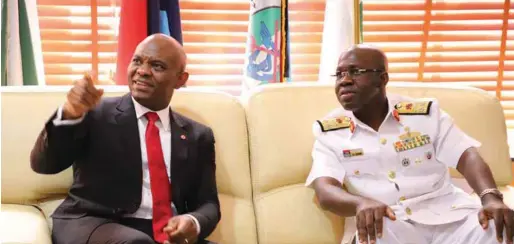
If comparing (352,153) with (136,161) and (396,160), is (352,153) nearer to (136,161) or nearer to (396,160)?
(396,160)

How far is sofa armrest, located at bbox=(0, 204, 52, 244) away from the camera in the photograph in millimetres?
1864

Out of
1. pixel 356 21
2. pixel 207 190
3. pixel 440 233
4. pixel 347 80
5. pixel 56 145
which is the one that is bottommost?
pixel 440 233

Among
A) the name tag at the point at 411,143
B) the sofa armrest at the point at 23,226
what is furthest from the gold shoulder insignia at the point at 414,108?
the sofa armrest at the point at 23,226

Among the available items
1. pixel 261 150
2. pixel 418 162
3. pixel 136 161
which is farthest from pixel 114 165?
pixel 418 162

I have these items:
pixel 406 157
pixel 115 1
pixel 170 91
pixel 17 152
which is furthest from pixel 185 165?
pixel 115 1

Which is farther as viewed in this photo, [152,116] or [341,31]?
[341,31]

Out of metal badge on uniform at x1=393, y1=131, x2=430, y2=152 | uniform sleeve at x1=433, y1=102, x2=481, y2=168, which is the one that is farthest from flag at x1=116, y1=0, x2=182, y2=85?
uniform sleeve at x1=433, y1=102, x2=481, y2=168

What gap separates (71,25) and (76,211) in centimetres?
157

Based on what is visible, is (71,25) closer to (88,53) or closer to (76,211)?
(88,53)

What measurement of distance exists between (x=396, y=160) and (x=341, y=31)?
40.7 inches

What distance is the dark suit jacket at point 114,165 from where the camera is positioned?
2.00m

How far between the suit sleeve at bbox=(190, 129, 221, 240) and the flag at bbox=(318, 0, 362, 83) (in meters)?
1.04

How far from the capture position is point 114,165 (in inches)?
82.2

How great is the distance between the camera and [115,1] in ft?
10.9
